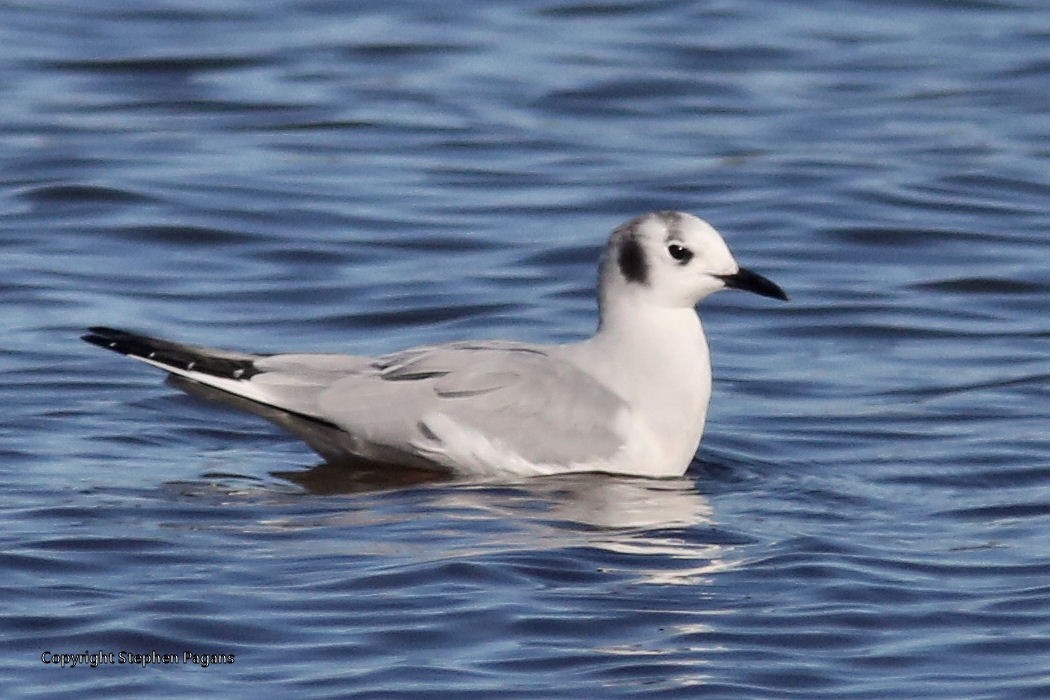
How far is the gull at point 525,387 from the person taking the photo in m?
8.56

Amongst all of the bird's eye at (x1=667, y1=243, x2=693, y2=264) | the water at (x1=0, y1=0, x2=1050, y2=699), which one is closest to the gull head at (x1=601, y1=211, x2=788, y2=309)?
the bird's eye at (x1=667, y1=243, x2=693, y2=264)

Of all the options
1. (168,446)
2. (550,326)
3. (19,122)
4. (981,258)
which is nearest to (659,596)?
(168,446)

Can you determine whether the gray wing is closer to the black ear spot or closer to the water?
the water

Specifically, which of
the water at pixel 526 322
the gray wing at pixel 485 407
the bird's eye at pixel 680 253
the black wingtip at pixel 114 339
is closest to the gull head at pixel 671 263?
the bird's eye at pixel 680 253

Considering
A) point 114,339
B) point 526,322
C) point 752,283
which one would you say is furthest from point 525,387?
point 526,322

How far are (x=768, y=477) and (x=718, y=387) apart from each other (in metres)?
1.37

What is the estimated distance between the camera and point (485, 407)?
8.57 metres

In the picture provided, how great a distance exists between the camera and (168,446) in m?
9.16

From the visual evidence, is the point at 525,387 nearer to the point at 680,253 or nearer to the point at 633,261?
the point at 633,261

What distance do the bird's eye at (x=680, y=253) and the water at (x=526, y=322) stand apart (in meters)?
0.74

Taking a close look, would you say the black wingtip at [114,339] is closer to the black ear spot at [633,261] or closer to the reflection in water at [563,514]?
the reflection in water at [563,514]

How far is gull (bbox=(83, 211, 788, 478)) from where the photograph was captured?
8.56 m

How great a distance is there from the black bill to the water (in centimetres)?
66

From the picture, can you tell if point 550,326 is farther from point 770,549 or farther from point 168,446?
point 770,549
